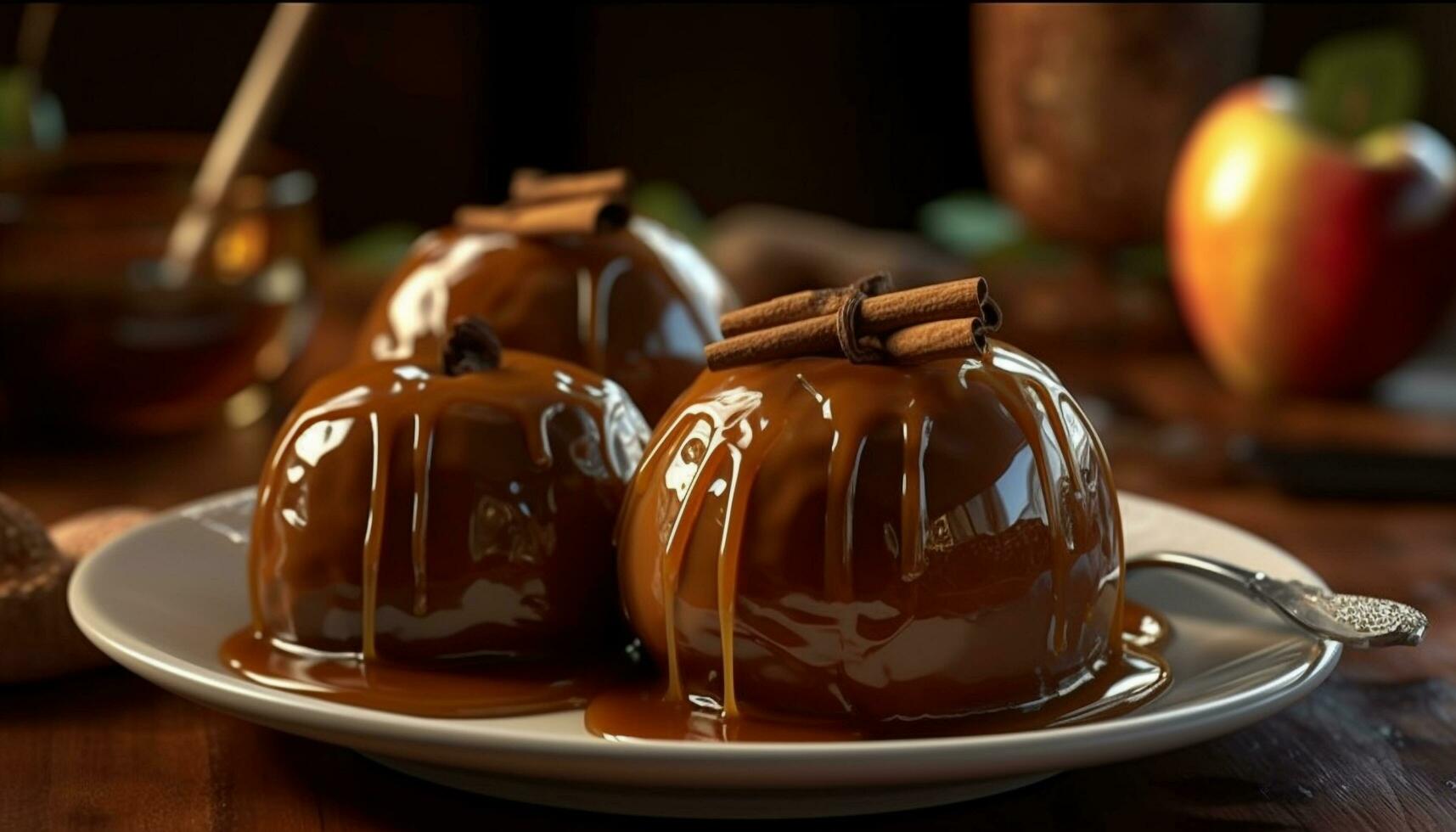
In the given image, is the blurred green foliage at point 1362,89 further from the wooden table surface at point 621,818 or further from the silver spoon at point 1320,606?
the silver spoon at point 1320,606

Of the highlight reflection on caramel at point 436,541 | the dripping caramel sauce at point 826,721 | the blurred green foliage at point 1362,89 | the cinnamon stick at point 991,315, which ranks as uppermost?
the cinnamon stick at point 991,315

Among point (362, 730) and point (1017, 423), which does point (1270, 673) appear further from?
point (362, 730)

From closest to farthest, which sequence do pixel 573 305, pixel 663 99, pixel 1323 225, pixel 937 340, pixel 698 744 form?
1. pixel 698 744
2. pixel 937 340
3. pixel 573 305
4. pixel 1323 225
5. pixel 663 99

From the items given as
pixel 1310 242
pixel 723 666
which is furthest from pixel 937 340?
pixel 1310 242

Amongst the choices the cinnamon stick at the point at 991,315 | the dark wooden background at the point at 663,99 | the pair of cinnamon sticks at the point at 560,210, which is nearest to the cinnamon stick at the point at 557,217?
the pair of cinnamon sticks at the point at 560,210

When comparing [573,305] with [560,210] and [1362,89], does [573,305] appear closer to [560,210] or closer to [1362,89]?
[560,210]

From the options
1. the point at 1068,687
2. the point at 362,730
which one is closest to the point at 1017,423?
the point at 1068,687
